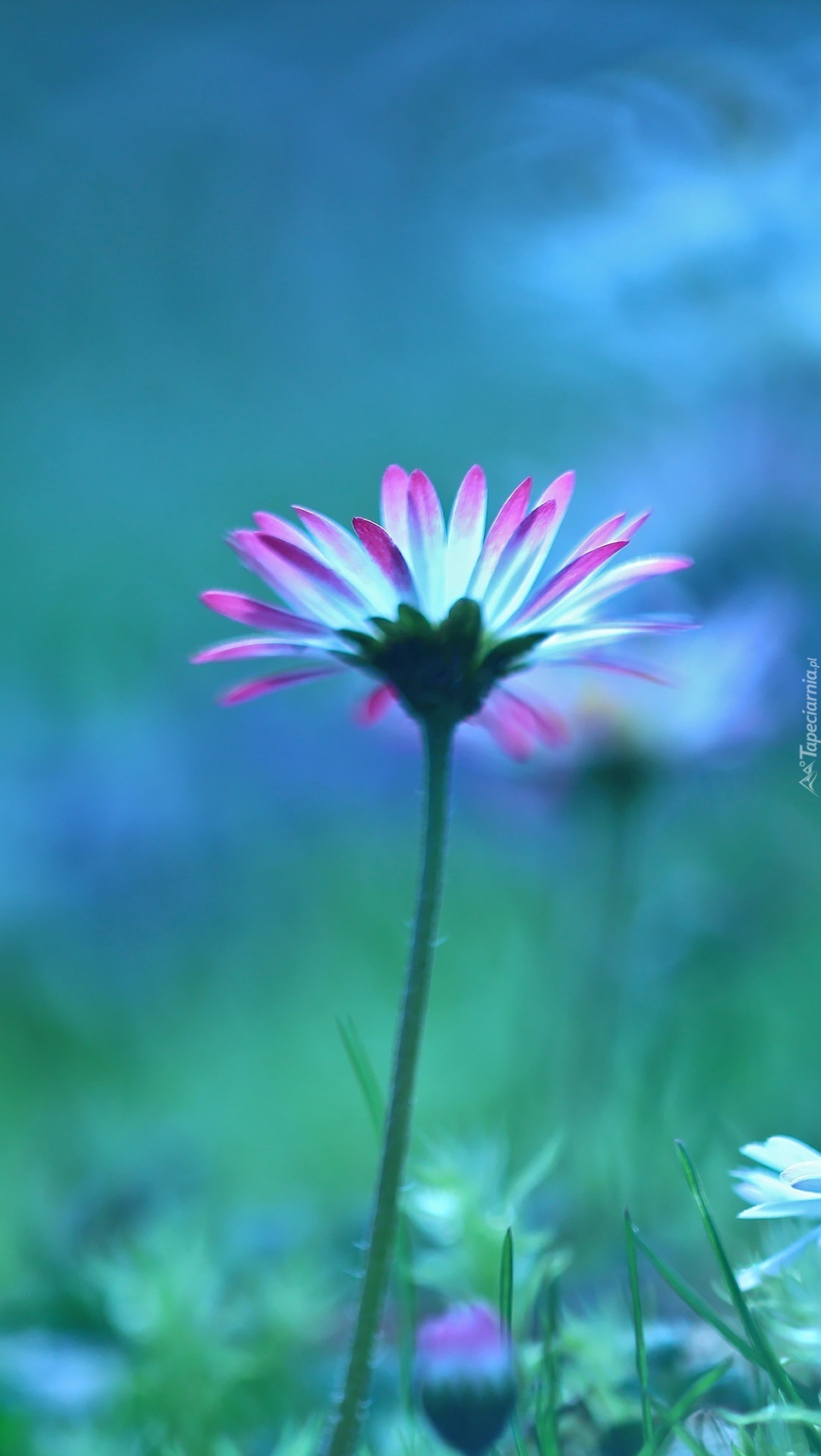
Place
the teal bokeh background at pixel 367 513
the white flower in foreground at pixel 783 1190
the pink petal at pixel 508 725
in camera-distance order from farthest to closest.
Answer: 1. the teal bokeh background at pixel 367 513
2. the pink petal at pixel 508 725
3. the white flower in foreground at pixel 783 1190

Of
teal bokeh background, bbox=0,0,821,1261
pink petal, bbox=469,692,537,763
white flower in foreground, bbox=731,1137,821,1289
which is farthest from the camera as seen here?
teal bokeh background, bbox=0,0,821,1261

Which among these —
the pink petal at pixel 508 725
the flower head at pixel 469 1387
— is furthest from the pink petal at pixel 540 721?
the flower head at pixel 469 1387

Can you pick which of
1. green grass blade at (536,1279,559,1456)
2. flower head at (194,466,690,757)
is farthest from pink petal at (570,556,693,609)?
green grass blade at (536,1279,559,1456)

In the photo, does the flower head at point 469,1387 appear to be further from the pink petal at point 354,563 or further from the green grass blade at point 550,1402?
the pink petal at point 354,563

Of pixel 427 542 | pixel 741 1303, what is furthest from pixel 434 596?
pixel 741 1303

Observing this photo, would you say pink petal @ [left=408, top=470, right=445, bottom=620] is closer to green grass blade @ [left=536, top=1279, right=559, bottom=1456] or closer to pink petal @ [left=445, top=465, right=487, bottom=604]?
pink petal @ [left=445, top=465, right=487, bottom=604]

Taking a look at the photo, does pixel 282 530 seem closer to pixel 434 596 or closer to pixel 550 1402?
pixel 434 596

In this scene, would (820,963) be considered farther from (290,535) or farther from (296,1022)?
(290,535)
